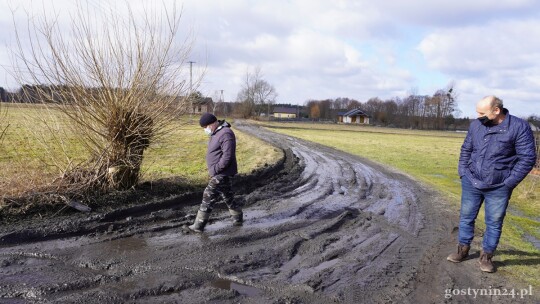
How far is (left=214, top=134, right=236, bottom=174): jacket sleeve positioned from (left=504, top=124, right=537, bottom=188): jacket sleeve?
13.1ft

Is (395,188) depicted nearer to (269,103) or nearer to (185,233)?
(185,233)

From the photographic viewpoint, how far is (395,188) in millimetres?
12070

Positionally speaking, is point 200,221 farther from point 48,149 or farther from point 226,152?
point 48,149

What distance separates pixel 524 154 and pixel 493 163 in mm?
363

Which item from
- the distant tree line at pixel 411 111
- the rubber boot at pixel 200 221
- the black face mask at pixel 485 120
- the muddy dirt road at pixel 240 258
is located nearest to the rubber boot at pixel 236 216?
the muddy dirt road at pixel 240 258

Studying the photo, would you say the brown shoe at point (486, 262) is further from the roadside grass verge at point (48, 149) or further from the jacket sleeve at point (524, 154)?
the roadside grass verge at point (48, 149)

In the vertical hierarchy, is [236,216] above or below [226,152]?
below

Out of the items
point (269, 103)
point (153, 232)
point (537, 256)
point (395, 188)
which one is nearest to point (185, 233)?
point (153, 232)

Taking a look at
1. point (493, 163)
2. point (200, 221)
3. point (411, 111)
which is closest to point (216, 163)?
point (200, 221)

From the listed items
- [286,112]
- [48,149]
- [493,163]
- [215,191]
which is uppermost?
[286,112]

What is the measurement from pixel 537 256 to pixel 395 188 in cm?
566

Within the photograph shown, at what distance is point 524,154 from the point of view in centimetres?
501

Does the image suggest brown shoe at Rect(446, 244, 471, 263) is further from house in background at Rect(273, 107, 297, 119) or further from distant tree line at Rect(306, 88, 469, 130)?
house in background at Rect(273, 107, 297, 119)

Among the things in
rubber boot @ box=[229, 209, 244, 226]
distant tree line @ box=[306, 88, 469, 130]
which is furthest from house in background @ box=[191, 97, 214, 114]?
distant tree line @ box=[306, 88, 469, 130]
